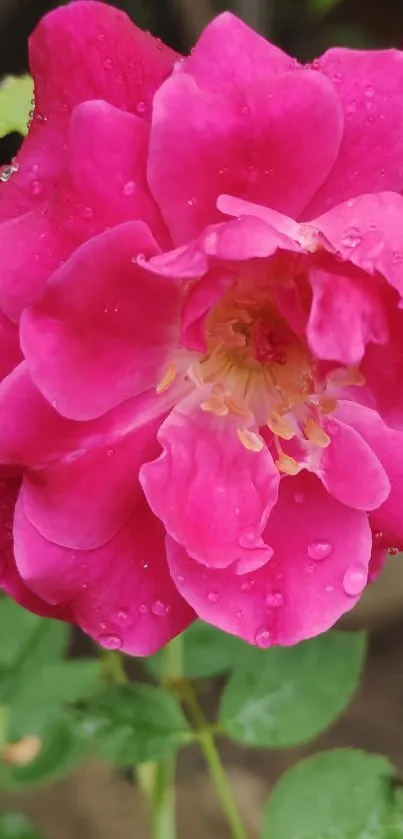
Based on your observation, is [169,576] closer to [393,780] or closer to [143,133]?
[143,133]

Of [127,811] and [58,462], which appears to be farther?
[127,811]

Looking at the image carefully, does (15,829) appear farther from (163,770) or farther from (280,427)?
(280,427)

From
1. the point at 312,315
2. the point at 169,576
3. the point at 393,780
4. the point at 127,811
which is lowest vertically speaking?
the point at 127,811

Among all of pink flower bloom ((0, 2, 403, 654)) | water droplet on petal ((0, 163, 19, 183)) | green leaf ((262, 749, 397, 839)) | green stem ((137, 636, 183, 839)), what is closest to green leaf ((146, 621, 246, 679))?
green stem ((137, 636, 183, 839))

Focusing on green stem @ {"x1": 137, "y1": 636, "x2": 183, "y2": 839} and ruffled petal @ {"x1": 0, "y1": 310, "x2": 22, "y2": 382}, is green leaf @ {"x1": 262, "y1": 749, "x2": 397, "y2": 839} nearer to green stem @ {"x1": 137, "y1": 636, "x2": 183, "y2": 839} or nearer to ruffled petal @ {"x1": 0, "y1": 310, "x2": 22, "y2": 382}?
green stem @ {"x1": 137, "y1": 636, "x2": 183, "y2": 839}

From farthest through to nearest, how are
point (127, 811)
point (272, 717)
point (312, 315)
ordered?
point (127, 811), point (272, 717), point (312, 315)

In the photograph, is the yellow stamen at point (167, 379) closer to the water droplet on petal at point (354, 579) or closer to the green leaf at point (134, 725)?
the water droplet on petal at point (354, 579)

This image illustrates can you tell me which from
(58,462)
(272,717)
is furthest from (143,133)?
(272,717)
